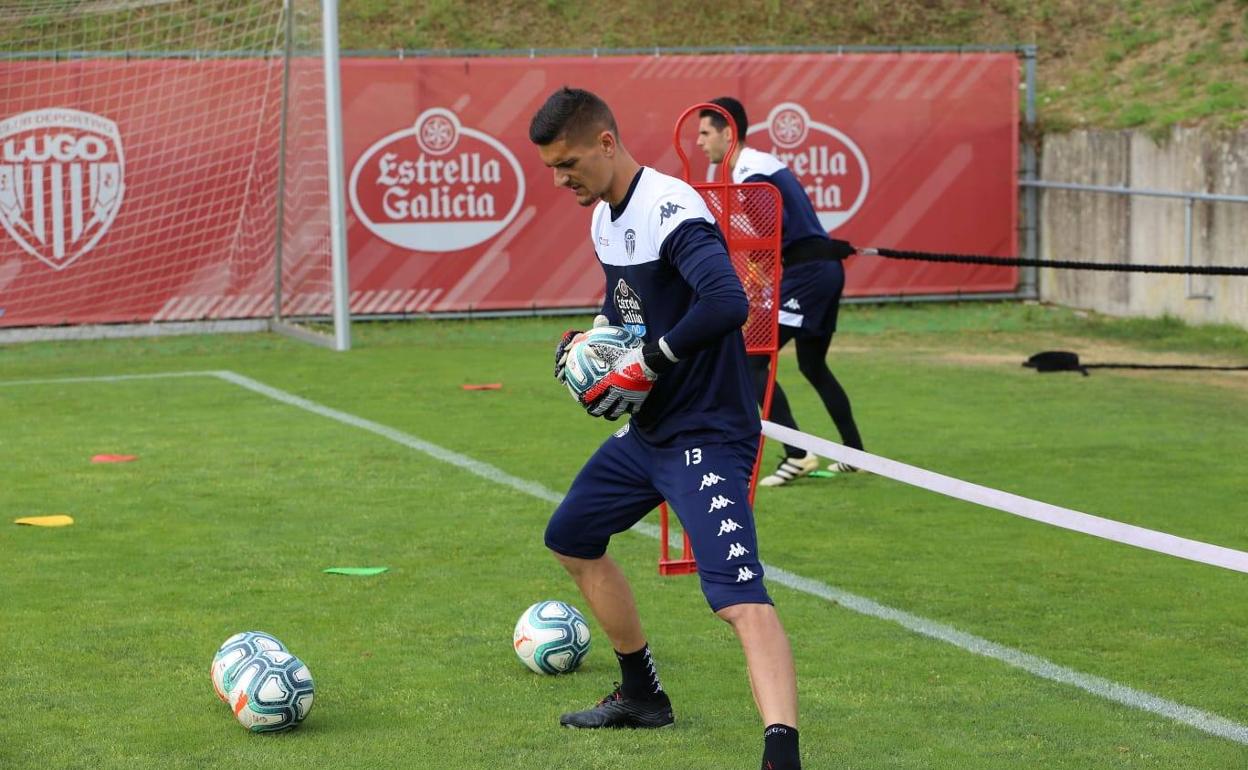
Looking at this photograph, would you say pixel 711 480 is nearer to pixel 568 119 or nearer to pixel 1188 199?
pixel 568 119

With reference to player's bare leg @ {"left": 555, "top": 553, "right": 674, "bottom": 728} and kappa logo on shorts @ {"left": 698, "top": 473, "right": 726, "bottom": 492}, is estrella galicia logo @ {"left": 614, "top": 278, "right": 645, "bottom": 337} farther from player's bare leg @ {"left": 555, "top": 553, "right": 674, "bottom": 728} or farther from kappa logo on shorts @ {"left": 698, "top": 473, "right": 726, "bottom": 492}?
player's bare leg @ {"left": 555, "top": 553, "right": 674, "bottom": 728}

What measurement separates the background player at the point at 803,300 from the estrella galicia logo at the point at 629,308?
4616mm

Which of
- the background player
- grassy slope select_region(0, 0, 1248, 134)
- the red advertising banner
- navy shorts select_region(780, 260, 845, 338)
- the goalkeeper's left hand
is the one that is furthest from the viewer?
grassy slope select_region(0, 0, 1248, 134)

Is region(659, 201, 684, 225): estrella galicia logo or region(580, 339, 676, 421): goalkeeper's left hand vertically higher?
region(659, 201, 684, 225): estrella galicia logo

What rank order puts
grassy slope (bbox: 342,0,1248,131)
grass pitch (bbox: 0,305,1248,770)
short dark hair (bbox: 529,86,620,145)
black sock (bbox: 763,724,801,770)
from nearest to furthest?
1. black sock (bbox: 763,724,801,770)
2. short dark hair (bbox: 529,86,620,145)
3. grass pitch (bbox: 0,305,1248,770)
4. grassy slope (bbox: 342,0,1248,131)

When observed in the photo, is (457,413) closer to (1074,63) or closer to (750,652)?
(750,652)

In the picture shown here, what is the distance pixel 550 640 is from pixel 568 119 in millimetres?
2114

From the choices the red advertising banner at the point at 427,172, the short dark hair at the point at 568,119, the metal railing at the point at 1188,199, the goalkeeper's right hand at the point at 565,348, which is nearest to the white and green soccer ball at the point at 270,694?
A: the goalkeeper's right hand at the point at 565,348

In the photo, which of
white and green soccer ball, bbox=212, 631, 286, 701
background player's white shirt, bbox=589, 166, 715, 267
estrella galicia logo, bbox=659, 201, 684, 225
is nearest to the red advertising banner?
white and green soccer ball, bbox=212, 631, 286, 701

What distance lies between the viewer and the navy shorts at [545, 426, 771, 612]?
479cm

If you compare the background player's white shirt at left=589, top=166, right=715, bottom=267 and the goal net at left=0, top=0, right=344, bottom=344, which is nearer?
the background player's white shirt at left=589, top=166, right=715, bottom=267

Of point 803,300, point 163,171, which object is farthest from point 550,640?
point 163,171

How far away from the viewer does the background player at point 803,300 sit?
9.94 m

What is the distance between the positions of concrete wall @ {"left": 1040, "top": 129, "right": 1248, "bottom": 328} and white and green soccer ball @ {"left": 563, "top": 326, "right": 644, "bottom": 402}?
506 inches
